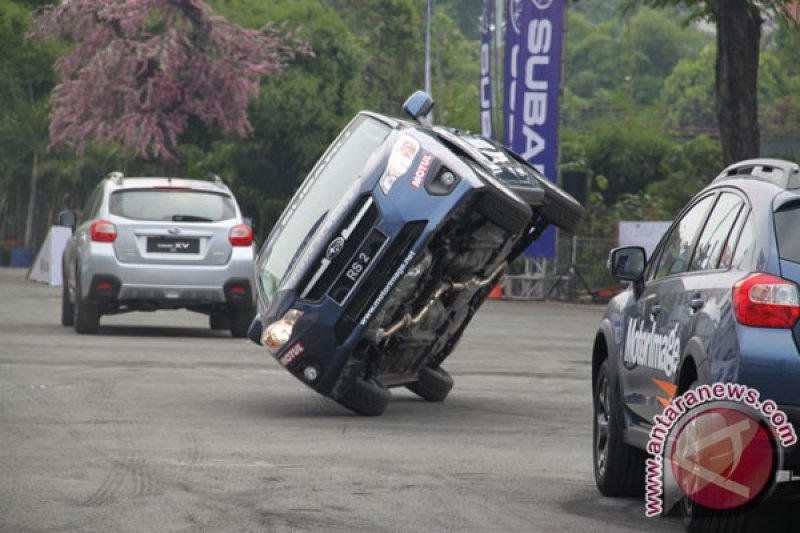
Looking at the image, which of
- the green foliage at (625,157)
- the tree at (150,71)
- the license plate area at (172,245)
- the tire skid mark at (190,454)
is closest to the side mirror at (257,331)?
the tire skid mark at (190,454)

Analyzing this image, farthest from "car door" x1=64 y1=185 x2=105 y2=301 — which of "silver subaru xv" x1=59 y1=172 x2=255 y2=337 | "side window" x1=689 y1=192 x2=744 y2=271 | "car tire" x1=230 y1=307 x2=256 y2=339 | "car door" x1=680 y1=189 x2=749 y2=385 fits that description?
"car door" x1=680 y1=189 x2=749 y2=385

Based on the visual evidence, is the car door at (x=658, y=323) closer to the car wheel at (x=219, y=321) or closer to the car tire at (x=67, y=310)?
the car tire at (x=67, y=310)

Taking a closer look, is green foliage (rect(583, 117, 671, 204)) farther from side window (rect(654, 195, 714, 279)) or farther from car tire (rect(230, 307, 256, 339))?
side window (rect(654, 195, 714, 279))

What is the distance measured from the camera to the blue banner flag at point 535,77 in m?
35.8

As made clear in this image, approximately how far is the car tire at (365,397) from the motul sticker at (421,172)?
1.48 meters

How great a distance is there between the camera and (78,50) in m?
48.9

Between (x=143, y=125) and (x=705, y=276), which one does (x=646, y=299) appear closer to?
(x=705, y=276)

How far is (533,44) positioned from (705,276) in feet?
89.8

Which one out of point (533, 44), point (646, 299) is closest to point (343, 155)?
Answer: point (646, 299)

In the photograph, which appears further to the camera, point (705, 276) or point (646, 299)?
point (646, 299)

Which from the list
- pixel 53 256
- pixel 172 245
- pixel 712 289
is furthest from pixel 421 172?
pixel 53 256

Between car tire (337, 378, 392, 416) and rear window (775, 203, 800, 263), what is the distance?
5.93m

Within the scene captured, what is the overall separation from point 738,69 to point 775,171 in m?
24.6

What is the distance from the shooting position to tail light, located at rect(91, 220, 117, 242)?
22203 mm
